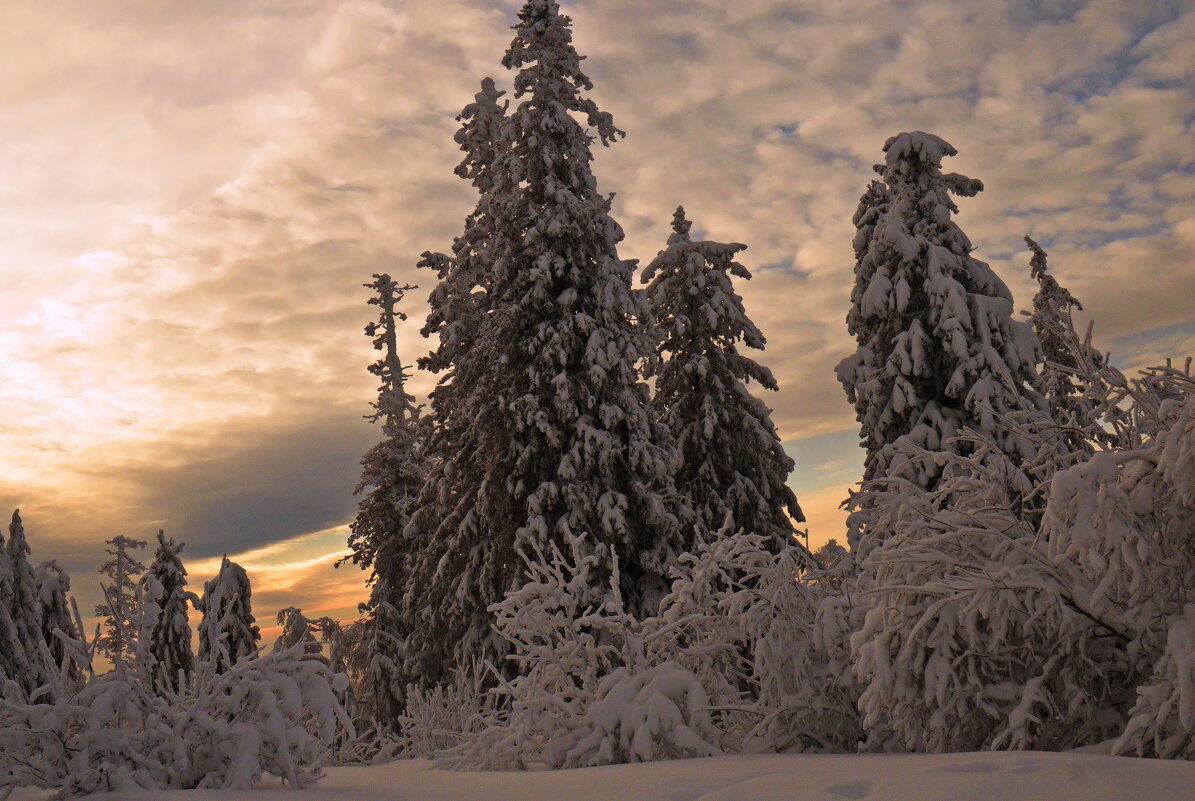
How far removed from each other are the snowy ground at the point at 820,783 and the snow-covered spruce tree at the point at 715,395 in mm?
16459

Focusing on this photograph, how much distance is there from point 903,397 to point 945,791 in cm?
1541

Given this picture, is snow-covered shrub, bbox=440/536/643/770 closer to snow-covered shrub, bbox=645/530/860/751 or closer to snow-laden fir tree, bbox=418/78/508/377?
snow-covered shrub, bbox=645/530/860/751

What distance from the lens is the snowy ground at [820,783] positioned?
13.3 feet

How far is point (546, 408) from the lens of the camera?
60.1ft

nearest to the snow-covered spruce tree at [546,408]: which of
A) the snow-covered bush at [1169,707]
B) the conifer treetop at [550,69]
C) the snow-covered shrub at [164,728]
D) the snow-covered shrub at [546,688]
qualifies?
the conifer treetop at [550,69]

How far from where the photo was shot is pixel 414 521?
71.8ft

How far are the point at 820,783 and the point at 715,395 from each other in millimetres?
19185

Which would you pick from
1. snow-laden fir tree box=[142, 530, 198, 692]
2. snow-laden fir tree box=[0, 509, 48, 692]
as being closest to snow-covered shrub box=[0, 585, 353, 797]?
snow-laden fir tree box=[0, 509, 48, 692]

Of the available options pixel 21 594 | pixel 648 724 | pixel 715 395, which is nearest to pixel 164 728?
pixel 648 724

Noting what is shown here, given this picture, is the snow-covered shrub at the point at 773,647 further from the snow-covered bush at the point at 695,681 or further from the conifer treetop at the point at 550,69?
the conifer treetop at the point at 550,69

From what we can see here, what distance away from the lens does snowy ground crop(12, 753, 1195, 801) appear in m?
4.05

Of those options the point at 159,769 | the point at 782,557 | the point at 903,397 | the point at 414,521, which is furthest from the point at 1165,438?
the point at 414,521

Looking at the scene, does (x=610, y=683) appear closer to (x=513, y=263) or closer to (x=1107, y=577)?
(x=1107, y=577)

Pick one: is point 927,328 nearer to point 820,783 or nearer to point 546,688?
point 546,688
